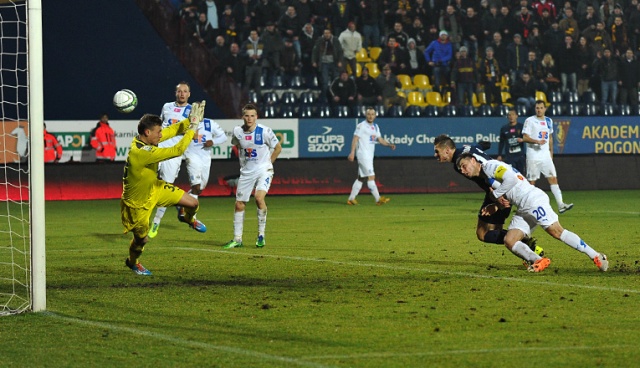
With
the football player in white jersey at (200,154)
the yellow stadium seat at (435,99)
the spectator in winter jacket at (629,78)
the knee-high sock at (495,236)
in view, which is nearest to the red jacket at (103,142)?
the football player in white jersey at (200,154)

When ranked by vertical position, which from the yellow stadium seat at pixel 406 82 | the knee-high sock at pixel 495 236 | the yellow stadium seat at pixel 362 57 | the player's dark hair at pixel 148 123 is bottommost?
the knee-high sock at pixel 495 236

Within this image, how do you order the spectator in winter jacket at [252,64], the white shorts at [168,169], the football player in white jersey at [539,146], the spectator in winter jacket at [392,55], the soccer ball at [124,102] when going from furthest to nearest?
the spectator in winter jacket at [392,55] < the spectator in winter jacket at [252,64] < the football player in white jersey at [539,146] < the white shorts at [168,169] < the soccer ball at [124,102]

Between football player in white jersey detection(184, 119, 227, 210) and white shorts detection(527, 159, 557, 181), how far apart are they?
7840mm

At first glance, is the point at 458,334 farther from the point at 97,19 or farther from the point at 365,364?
the point at 97,19

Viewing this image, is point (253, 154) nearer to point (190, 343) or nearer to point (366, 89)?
point (190, 343)

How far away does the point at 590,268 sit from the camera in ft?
39.3

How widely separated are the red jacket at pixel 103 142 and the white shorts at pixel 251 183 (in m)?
11.6

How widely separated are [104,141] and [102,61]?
2868mm

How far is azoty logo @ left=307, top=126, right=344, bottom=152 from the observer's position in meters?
28.6

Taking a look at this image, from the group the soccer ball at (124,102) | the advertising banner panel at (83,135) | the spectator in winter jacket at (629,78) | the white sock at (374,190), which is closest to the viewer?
the soccer ball at (124,102)

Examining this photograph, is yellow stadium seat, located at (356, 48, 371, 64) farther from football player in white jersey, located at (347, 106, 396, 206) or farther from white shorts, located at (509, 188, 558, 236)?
white shorts, located at (509, 188, 558, 236)

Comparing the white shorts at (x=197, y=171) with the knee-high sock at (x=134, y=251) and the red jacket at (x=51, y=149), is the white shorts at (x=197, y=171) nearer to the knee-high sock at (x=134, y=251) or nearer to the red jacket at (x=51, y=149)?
the knee-high sock at (x=134, y=251)

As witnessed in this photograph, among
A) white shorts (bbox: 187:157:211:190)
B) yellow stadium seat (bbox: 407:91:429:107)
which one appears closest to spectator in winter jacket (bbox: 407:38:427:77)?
yellow stadium seat (bbox: 407:91:429:107)

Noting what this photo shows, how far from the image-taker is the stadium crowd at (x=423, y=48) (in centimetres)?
2972
